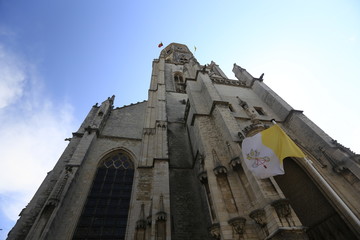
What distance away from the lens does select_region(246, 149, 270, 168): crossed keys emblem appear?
4938 millimetres

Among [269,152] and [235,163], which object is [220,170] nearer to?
[235,163]

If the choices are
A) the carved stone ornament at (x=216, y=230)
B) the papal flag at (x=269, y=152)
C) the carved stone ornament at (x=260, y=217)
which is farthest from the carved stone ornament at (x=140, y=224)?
the papal flag at (x=269, y=152)

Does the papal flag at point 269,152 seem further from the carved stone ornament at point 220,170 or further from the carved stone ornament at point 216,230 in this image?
the carved stone ornament at point 216,230

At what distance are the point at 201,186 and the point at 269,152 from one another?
4.46m

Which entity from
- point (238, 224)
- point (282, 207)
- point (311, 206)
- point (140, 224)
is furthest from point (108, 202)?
point (311, 206)

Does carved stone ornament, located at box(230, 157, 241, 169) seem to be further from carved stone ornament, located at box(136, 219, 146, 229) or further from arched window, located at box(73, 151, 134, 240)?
arched window, located at box(73, 151, 134, 240)

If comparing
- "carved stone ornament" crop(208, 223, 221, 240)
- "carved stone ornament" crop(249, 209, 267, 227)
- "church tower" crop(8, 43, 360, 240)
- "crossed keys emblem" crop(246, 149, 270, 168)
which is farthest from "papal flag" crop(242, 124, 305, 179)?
"carved stone ornament" crop(208, 223, 221, 240)

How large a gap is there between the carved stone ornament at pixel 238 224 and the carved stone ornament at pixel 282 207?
97cm

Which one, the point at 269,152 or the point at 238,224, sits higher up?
the point at 269,152

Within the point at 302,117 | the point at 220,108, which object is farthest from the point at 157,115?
the point at 302,117

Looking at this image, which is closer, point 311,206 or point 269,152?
point 269,152

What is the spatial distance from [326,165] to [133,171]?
30.7ft

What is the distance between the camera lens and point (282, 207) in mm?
4555

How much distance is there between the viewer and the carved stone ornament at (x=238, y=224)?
195 inches
